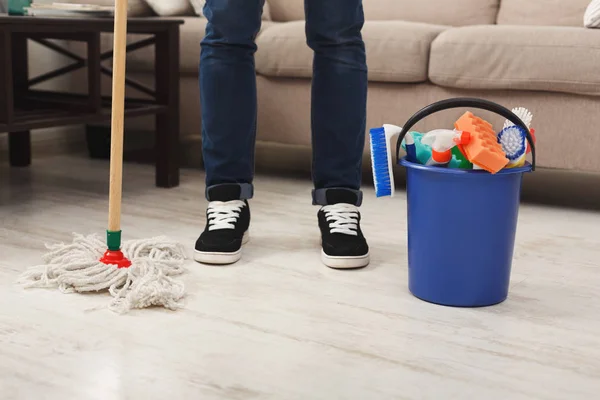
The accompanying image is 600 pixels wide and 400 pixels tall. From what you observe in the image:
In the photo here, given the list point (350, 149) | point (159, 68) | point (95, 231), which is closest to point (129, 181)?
point (159, 68)

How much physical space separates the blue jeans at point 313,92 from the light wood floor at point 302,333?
179 millimetres

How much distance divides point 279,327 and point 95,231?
0.71m

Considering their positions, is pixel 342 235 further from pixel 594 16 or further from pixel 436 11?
pixel 436 11

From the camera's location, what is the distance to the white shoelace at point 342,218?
5.17 feet

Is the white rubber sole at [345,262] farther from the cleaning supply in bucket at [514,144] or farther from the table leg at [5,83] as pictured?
the table leg at [5,83]

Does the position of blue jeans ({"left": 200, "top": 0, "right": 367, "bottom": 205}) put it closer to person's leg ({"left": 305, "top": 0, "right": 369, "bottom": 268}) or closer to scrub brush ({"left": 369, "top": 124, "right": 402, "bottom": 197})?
person's leg ({"left": 305, "top": 0, "right": 369, "bottom": 268})

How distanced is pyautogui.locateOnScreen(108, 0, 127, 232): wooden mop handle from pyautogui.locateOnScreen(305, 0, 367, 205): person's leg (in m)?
0.40

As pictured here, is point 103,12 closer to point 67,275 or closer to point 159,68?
point 159,68

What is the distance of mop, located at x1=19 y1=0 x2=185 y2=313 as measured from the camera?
1.30 metres

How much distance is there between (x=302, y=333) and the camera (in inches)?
47.2

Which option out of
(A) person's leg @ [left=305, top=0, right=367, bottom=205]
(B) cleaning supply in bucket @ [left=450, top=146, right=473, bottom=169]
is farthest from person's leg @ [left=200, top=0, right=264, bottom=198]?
(B) cleaning supply in bucket @ [left=450, top=146, right=473, bottom=169]

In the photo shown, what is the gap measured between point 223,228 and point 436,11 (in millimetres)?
1534

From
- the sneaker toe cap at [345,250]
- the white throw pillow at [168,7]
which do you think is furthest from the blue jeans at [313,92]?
the white throw pillow at [168,7]

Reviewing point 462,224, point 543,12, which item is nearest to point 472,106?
point 462,224
